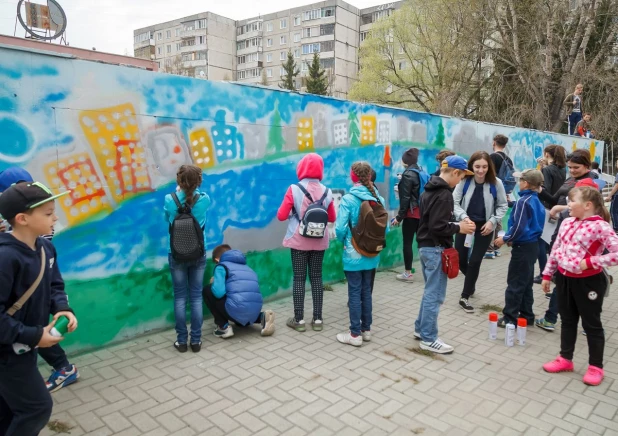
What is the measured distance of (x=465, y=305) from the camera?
224 inches

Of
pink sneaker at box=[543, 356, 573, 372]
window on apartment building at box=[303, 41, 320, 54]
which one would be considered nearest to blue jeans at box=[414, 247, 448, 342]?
pink sneaker at box=[543, 356, 573, 372]

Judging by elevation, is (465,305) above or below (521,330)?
below

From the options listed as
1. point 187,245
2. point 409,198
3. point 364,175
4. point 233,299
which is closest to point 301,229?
Result: point 364,175

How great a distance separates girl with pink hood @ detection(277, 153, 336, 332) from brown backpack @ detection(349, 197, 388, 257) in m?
0.47

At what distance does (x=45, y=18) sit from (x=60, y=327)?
28.5 ft

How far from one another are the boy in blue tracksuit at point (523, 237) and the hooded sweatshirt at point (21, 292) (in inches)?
163

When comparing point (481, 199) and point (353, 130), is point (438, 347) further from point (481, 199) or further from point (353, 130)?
point (353, 130)

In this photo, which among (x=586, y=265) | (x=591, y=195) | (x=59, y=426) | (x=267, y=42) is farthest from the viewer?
(x=267, y=42)

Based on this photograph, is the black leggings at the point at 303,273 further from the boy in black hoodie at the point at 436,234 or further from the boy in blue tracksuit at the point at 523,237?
the boy in blue tracksuit at the point at 523,237

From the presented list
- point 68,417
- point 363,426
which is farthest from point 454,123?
point 68,417

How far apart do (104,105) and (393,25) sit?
29260 mm

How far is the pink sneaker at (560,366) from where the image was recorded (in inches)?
157

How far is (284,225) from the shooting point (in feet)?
19.4

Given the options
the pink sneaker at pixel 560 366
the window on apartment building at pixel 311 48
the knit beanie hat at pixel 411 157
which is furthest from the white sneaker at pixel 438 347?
the window on apartment building at pixel 311 48
